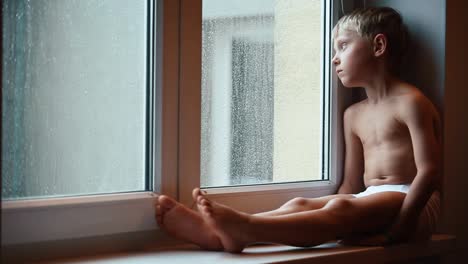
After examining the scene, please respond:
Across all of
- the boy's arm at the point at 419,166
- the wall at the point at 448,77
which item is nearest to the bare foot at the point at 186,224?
the boy's arm at the point at 419,166

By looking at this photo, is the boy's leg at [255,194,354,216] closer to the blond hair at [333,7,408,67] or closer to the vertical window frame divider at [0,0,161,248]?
the vertical window frame divider at [0,0,161,248]

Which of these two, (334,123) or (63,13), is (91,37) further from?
(334,123)

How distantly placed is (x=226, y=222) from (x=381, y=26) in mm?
683

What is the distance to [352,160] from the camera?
5.69 ft

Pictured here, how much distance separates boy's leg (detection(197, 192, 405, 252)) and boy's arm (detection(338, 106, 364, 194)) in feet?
0.80

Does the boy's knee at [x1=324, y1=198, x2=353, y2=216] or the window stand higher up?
the window

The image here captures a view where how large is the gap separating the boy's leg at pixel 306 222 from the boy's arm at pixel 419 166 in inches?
1.4

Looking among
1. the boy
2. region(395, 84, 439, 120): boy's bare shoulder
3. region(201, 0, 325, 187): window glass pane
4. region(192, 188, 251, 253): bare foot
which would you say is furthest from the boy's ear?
region(192, 188, 251, 253): bare foot

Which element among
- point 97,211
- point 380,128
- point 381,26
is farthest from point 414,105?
point 97,211

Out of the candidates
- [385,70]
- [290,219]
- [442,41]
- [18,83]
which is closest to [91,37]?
[18,83]

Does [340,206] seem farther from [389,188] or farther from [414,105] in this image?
[414,105]

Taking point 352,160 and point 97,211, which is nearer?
point 97,211

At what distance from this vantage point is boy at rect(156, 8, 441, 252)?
1313mm

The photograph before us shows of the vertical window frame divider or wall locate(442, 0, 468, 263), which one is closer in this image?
the vertical window frame divider
